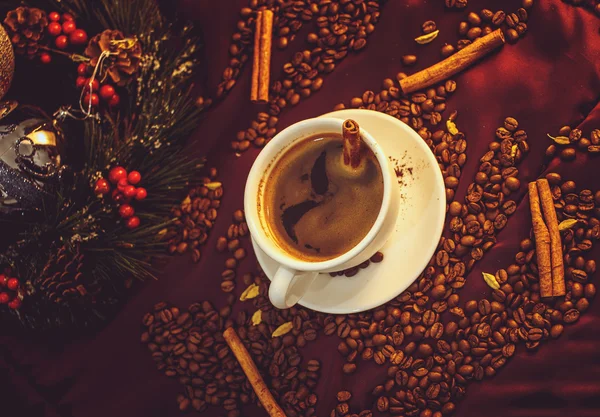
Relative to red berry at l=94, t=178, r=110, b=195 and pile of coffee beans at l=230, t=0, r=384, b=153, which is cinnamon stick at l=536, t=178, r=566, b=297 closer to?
pile of coffee beans at l=230, t=0, r=384, b=153

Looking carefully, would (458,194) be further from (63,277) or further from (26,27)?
(26,27)

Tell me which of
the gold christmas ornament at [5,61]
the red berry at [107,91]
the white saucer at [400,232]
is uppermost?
the gold christmas ornament at [5,61]

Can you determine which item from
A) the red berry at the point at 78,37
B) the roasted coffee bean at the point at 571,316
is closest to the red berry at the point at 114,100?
the red berry at the point at 78,37

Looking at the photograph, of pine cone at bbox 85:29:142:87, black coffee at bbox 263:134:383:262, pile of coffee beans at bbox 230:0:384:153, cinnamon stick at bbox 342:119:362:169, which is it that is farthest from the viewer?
pile of coffee beans at bbox 230:0:384:153

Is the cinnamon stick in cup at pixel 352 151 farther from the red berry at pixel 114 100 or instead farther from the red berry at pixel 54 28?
the red berry at pixel 54 28

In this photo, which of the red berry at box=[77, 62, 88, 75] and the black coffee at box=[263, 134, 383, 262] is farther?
the red berry at box=[77, 62, 88, 75]

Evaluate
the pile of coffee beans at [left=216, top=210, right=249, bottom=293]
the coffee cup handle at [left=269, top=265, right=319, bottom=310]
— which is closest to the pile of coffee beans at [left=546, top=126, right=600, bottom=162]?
the coffee cup handle at [left=269, top=265, right=319, bottom=310]

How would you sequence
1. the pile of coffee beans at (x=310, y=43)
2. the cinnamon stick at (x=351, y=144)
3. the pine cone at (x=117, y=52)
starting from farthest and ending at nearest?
the pile of coffee beans at (x=310, y=43)
the pine cone at (x=117, y=52)
the cinnamon stick at (x=351, y=144)
